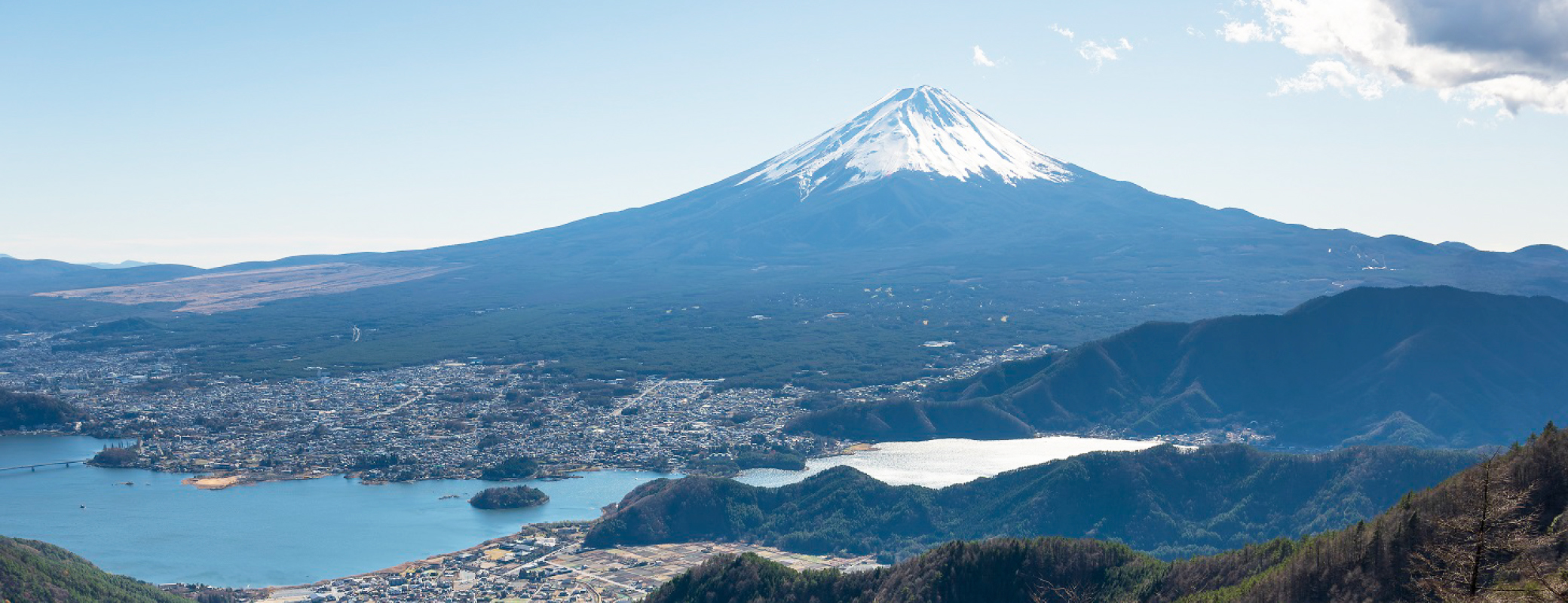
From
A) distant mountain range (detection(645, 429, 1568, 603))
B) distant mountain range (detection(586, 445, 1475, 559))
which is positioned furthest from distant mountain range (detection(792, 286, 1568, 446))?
distant mountain range (detection(645, 429, 1568, 603))

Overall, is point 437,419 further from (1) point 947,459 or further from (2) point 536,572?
(2) point 536,572

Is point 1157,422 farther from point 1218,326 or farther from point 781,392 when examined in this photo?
point 781,392

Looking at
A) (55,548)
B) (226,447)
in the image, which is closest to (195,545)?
(55,548)

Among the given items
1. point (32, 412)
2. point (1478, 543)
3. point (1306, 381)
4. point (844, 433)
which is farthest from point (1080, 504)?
point (32, 412)

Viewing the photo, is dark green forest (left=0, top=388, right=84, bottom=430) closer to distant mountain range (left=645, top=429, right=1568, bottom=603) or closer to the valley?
the valley

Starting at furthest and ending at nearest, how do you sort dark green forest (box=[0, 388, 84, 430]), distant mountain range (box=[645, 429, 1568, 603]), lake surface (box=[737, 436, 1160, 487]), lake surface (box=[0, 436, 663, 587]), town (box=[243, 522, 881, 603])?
dark green forest (box=[0, 388, 84, 430]), lake surface (box=[737, 436, 1160, 487]), lake surface (box=[0, 436, 663, 587]), town (box=[243, 522, 881, 603]), distant mountain range (box=[645, 429, 1568, 603])

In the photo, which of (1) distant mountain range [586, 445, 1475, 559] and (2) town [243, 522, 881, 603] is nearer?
(2) town [243, 522, 881, 603]
